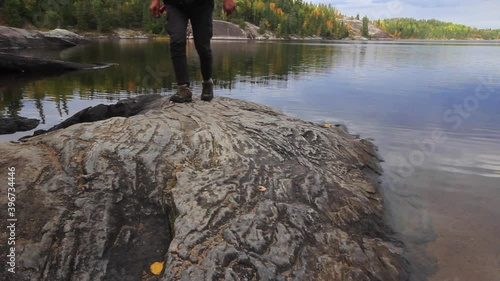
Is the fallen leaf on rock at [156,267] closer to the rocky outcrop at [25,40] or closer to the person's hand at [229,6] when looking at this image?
the person's hand at [229,6]

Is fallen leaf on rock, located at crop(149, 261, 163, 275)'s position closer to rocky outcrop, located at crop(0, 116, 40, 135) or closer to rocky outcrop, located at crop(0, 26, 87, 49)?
rocky outcrop, located at crop(0, 116, 40, 135)

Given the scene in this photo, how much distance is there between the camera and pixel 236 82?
1958cm

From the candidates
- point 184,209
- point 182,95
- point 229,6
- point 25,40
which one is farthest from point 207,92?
point 25,40

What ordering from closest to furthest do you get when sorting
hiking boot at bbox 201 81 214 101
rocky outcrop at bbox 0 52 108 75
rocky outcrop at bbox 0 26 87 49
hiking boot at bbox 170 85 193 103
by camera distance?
hiking boot at bbox 170 85 193 103
hiking boot at bbox 201 81 214 101
rocky outcrop at bbox 0 52 108 75
rocky outcrop at bbox 0 26 87 49

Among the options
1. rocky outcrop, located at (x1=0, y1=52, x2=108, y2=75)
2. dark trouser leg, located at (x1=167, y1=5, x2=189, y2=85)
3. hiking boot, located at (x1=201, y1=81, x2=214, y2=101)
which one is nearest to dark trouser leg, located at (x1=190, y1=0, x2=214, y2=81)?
dark trouser leg, located at (x1=167, y1=5, x2=189, y2=85)

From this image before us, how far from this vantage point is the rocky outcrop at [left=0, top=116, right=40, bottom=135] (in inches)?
379

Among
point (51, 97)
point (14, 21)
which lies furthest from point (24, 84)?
point (14, 21)

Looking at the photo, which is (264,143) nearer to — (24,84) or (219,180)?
(219,180)

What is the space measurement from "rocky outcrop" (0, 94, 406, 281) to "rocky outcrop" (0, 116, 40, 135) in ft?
19.3

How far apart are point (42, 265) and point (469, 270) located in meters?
4.39

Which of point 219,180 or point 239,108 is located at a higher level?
point 239,108

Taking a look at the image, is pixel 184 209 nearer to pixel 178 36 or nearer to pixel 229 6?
pixel 178 36

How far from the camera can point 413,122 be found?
1123cm

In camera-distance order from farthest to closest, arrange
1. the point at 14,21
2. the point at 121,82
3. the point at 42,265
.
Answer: the point at 14,21 → the point at 121,82 → the point at 42,265
